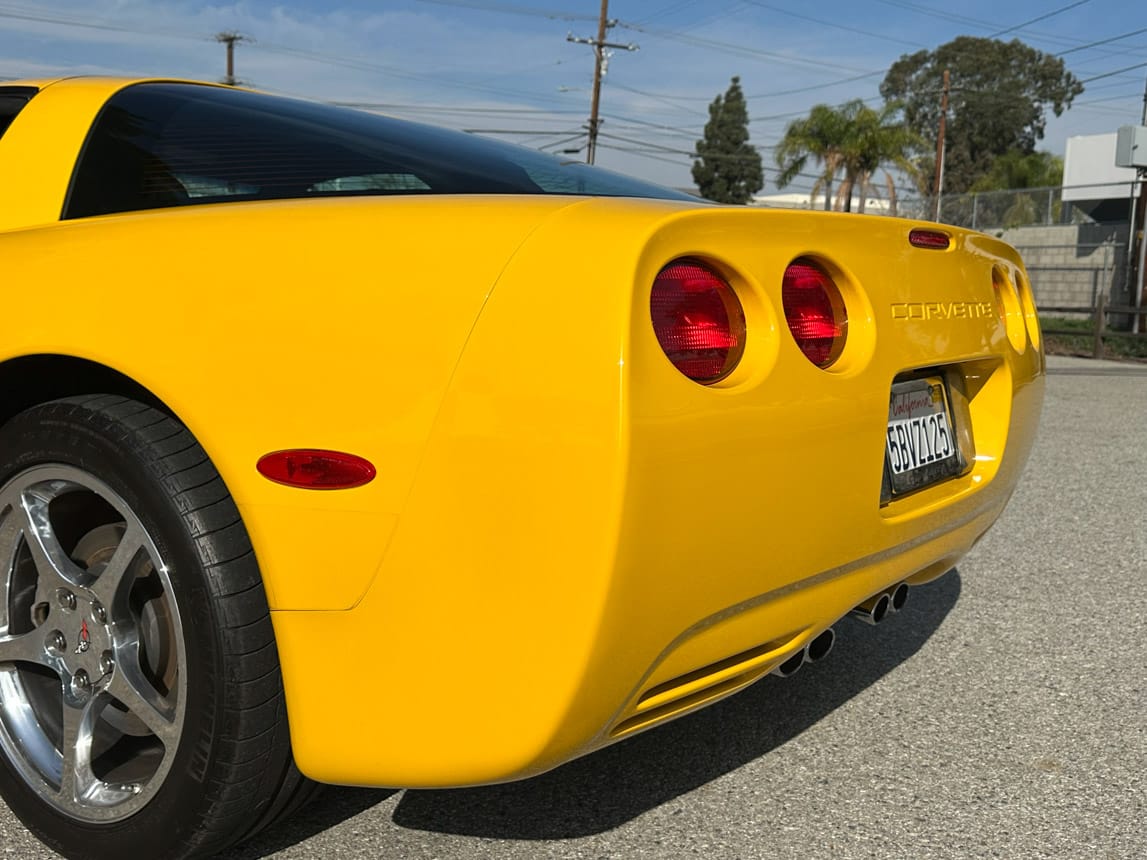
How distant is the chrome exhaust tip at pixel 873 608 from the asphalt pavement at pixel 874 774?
13.6 inches

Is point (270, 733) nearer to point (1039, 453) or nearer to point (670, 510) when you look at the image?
point (670, 510)

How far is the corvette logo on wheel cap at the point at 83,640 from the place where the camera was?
198 cm

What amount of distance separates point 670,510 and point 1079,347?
17.2 meters

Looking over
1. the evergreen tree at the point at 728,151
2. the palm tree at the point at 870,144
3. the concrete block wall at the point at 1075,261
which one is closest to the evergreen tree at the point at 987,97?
the evergreen tree at the point at 728,151

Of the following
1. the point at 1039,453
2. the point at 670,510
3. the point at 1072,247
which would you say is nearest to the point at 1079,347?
the point at 1072,247

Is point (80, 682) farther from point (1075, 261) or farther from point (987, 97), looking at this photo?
point (987, 97)

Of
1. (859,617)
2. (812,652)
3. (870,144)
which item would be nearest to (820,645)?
(812,652)

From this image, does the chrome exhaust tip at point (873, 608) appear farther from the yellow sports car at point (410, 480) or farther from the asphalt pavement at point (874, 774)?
the asphalt pavement at point (874, 774)

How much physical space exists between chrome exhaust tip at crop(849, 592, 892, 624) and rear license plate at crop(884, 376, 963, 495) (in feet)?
0.79

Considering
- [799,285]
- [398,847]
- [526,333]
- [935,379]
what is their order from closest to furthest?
1. [526,333]
2. [799,285]
3. [398,847]
4. [935,379]

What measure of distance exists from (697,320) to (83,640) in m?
1.23

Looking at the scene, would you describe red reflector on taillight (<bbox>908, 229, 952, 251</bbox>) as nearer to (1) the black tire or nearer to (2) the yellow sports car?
(2) the yellow sports car

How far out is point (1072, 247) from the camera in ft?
76.0

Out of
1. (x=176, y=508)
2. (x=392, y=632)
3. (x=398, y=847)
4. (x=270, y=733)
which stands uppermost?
(x=176, y=508)
